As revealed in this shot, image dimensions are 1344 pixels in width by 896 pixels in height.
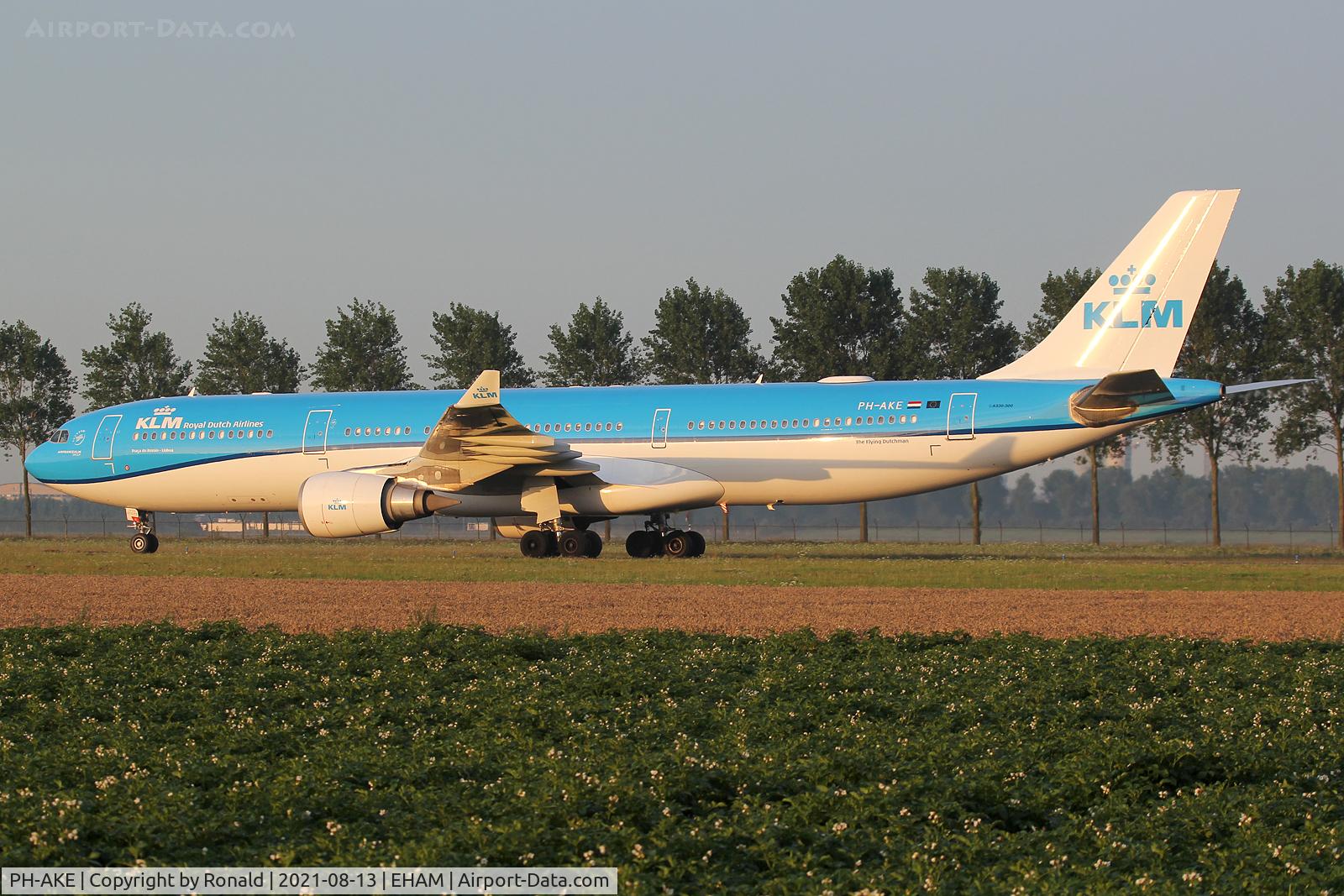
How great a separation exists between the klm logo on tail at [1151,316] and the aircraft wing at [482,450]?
1013 centimetres

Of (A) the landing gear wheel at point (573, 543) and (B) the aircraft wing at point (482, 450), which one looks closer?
(B) the aircraft wing at point (482, 450)

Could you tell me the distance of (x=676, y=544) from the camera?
2981cm

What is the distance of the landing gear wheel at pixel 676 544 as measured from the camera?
2977 centimetres

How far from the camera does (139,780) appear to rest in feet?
23.7

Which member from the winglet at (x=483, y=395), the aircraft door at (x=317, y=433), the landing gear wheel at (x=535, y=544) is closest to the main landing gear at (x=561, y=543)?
the landing gear wheel at (x=535, y=544)

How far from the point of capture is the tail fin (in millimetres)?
26844

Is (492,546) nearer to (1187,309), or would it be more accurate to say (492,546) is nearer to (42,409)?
(1187,309)

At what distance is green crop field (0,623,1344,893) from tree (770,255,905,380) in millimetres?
38460

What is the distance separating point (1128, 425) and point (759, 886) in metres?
21.7

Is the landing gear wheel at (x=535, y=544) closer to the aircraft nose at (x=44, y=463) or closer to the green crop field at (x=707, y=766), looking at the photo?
the aircraft nose at (x=44, y=463)

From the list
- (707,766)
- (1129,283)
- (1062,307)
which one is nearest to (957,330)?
(1062,307)

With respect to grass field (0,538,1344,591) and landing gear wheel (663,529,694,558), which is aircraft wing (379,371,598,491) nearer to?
→ grass field (0,538,1344,591)

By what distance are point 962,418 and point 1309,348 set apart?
25.8m

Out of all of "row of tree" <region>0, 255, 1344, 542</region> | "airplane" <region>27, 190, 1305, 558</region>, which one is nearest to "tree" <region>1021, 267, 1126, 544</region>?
"row of tree" <region>0, 255, 1344, 542</region>
